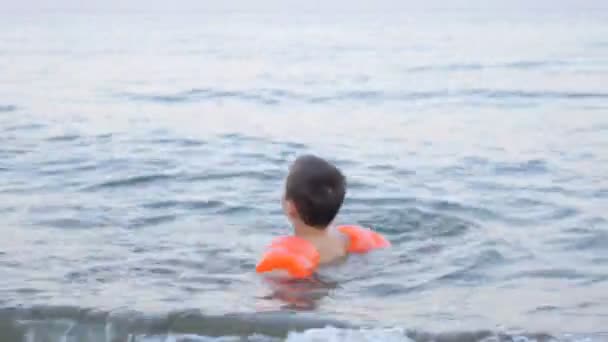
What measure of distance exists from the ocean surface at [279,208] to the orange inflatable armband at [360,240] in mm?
108

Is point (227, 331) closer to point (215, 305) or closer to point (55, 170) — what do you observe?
point (215, 305)

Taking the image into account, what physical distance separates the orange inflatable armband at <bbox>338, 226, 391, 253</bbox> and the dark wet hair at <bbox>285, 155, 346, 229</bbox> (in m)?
0.51

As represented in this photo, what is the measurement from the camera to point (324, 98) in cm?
1472

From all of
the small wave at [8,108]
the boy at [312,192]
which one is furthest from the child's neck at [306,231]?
the small wave at [8,108]

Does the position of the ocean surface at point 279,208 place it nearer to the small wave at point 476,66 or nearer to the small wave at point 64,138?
the small wave at point 64,138

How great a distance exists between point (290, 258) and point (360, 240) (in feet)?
2.31

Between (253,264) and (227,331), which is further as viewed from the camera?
(253,264)

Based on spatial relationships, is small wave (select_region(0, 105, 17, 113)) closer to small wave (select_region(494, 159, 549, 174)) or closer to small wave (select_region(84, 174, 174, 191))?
small wave (select_region(84, 174, 174, 191))

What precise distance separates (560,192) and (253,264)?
3.05m

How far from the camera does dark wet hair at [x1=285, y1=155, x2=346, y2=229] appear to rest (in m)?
5.57

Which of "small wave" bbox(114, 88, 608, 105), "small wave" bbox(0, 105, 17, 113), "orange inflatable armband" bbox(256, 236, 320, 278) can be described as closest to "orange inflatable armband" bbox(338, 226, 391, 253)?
"orange inflatable armband" bbox(256, 236, 320, 278)

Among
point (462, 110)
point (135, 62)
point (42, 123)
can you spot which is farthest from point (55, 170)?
point (135, 62)

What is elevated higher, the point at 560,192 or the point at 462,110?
the point at 462,110

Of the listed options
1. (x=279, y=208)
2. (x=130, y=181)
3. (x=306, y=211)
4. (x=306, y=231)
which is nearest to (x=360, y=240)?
(x=306, y=231)
